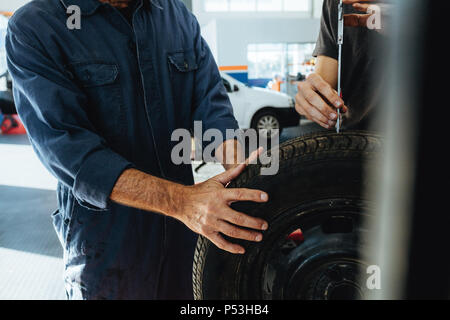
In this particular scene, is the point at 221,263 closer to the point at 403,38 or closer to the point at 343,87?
the point at 403,38

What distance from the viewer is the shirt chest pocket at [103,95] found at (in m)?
0.96

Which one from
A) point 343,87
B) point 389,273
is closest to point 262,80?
point 343,87

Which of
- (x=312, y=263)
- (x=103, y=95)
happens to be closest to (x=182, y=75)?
(x=103, y=95)

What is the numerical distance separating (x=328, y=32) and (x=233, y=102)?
16.9ft

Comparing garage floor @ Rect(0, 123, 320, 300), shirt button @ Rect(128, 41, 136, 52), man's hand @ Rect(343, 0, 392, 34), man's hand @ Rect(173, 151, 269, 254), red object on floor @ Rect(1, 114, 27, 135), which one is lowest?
red object on floor @ Rect(1, 114, 27, 135)

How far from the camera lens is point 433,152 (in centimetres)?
51

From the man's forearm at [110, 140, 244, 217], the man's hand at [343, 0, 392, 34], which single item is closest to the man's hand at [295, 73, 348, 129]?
the man's hand at [343, 0, 392, 34]

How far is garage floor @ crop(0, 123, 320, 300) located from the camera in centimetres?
231

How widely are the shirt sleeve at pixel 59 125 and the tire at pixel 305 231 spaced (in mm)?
265

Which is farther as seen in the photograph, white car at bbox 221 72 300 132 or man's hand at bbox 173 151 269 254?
white car at bbox 221 72 300 132

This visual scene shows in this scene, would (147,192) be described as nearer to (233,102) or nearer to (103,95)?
(103,95)

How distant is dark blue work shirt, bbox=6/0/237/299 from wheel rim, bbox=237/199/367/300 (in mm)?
371

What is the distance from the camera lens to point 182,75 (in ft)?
3.70

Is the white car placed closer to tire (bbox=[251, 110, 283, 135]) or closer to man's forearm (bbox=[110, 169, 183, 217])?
tire (bbox=[251, 110, 283, 135])
